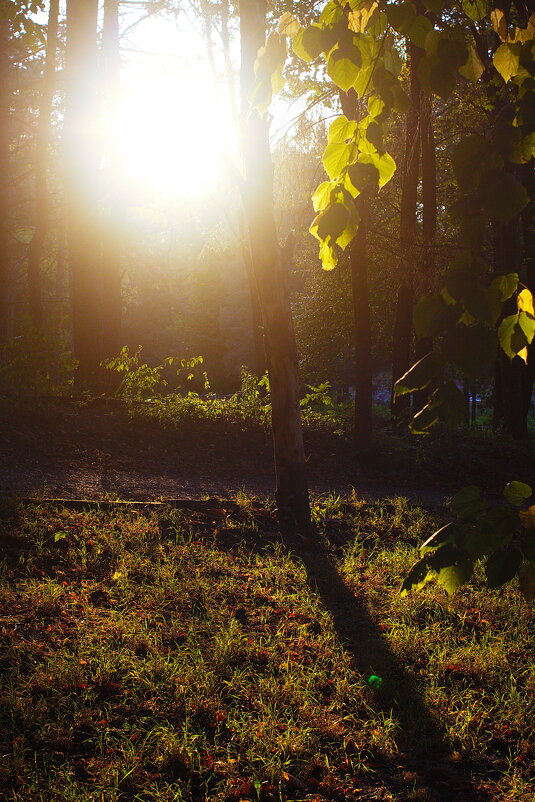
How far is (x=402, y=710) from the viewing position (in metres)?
3.35

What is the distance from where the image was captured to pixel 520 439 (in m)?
13.1

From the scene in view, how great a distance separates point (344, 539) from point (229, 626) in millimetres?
2695

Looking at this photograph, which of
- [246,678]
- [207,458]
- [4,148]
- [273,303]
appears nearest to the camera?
[246,678]

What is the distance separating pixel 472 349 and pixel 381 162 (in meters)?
0.60

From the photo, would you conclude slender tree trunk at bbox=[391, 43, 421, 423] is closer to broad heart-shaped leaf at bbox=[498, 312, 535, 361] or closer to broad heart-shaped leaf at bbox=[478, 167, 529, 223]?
broad heart-shaped leaf at bbox=[498, 312, 535, 361]

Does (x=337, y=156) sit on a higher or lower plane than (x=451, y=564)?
higher

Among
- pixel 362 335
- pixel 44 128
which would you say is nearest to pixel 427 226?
pixel 362 335

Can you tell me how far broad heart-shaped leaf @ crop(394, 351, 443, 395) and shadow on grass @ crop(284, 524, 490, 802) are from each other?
2.12 metres

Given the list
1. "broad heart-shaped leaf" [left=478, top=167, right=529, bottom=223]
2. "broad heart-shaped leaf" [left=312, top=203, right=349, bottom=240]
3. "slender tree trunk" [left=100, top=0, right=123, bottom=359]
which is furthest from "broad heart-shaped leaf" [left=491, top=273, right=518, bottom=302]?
"slender tree trunk" [left=100, top=0, right=123, bottom=359]

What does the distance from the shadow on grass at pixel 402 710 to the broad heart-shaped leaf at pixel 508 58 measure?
8.58 ft

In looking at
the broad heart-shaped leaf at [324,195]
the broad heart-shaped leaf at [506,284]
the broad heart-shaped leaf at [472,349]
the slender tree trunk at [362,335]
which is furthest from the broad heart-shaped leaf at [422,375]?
the slender tree trunk at [362,335]

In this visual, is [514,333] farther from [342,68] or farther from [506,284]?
[342,68]

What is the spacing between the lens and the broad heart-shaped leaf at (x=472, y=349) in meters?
1.28

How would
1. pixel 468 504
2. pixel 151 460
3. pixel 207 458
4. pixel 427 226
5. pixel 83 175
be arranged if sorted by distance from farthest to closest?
pixel 427 226
pixel 83 175
pixel 207 458
pixel 151 460
pixel 468 504
